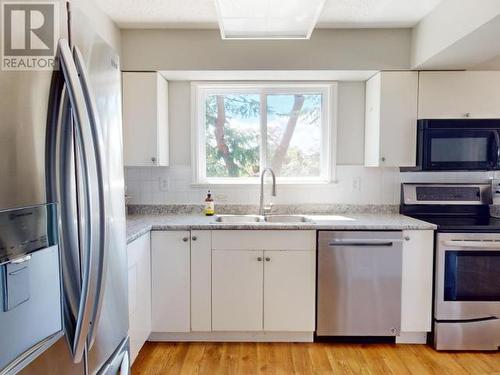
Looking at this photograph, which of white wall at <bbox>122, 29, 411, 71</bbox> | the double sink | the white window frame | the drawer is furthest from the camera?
the white window frame

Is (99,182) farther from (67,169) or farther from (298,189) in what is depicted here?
(298,189)

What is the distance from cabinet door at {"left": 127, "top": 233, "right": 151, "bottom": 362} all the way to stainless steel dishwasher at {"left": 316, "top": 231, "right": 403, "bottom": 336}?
117 centimetres

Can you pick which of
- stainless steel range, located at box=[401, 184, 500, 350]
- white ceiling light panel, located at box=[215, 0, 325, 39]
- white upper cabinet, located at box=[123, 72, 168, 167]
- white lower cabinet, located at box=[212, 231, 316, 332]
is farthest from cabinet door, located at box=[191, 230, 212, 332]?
stainless steel range, located at box=[401, 184, 500, 350]

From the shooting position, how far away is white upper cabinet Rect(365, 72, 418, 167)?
100 inches

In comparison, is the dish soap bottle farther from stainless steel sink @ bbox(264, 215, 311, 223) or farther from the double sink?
stainless steel sink @ bbox(264, 215, 311, 223)

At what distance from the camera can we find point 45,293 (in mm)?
733

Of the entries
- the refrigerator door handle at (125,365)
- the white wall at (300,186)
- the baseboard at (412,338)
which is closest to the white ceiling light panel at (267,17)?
the white wall at (300,186)

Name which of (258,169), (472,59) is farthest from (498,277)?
(258,169)

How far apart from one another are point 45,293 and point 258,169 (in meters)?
2.36

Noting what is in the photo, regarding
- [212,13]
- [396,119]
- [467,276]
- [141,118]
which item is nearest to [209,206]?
[141,118]

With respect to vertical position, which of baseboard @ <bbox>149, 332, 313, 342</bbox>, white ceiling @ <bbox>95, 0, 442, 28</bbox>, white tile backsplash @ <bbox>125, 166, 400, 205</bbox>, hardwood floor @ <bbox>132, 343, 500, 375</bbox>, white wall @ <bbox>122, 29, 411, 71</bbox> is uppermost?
white ceiling @ <bbox>95, 0, 442, 28</bbox>

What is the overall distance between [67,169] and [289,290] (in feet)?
6.12

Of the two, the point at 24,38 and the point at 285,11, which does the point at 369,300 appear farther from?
the point at 24,38

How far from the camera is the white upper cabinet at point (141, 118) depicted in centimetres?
255
